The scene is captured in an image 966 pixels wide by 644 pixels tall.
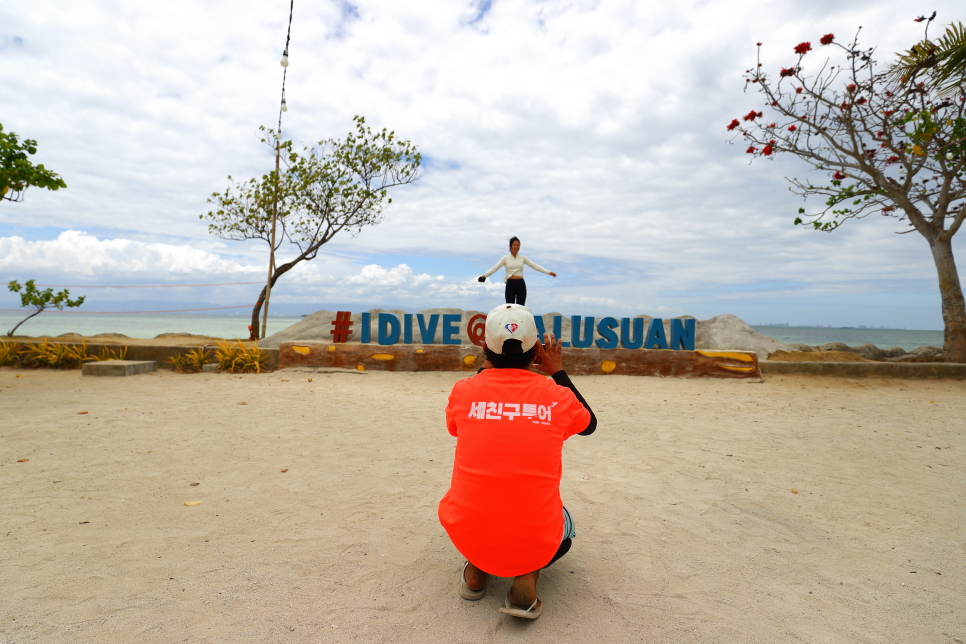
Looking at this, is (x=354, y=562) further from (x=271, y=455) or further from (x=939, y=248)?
(x=939, y=248)

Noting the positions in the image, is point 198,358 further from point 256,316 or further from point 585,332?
point 585,332

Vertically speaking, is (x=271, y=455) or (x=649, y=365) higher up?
(x=649, y=365)

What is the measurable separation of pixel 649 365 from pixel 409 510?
286 inches

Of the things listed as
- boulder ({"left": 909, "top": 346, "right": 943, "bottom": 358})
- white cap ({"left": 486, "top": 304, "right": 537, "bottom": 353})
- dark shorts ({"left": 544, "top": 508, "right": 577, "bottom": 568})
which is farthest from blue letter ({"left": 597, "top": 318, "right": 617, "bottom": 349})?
white cap ({"left": 486, "top": 304, "right": 537, "bottom": 353})

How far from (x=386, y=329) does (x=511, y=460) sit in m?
8.82

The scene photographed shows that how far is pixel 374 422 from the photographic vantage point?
234 inches

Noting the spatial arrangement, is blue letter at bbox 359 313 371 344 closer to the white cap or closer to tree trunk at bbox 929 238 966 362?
the white cap

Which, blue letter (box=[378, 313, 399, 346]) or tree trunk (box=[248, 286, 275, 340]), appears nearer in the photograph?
blue letter (box=[378, 313, 399, 346])

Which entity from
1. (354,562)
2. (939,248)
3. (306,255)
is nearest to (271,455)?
(354,562)

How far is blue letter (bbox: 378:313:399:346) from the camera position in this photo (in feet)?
34.7

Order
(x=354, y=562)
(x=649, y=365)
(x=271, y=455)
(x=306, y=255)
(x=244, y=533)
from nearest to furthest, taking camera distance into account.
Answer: (x=354, y=562) → (x=244, y=533) → (x=271, y=455) → (x=649, y=365) → (x=306, y=255)

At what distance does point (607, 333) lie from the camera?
411 inches

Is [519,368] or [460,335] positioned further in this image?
[460,335]

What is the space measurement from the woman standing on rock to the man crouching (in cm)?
717
